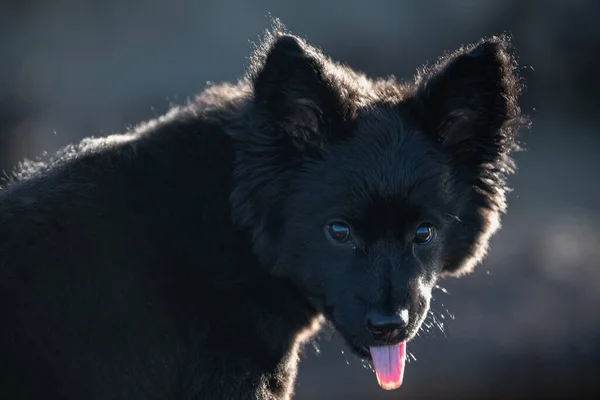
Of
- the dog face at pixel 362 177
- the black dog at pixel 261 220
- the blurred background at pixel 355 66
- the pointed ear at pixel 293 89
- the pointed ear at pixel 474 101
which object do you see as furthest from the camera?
the blurred background at pixel 355 66

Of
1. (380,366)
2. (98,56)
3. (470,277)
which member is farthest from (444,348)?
(98,56)

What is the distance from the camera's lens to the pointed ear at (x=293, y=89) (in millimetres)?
3797

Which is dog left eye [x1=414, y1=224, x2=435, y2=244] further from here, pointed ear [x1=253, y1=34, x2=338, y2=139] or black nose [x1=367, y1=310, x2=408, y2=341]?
pointed ear [x1=253, y1=34, x2=338, y2=139]

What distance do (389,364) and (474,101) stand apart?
1.29m

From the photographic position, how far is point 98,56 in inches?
457

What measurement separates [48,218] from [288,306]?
45.3 inches

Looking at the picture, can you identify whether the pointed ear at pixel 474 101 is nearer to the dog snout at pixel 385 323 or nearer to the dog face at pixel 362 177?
the dog face at pixel 362 177

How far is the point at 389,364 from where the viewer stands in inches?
166

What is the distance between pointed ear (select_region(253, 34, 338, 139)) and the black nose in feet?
2.90

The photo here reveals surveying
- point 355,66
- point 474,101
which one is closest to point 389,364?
point 474,101

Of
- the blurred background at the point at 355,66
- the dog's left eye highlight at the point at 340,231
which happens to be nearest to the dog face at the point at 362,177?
the dog's left eye highlight at the point at 340,231

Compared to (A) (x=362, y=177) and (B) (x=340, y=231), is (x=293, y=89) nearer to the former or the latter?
(A) (x=362, y=177)

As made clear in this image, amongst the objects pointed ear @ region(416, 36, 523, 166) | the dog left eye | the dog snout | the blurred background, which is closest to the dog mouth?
the dog snout

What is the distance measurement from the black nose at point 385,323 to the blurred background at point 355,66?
5284mm
